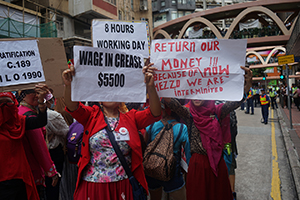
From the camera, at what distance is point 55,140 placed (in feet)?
11.6

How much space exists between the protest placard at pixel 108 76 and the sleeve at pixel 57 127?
169cm

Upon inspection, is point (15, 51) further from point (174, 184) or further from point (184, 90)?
point (174, 184)

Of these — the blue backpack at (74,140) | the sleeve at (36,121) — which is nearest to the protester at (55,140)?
the blue backpack at (74,140)

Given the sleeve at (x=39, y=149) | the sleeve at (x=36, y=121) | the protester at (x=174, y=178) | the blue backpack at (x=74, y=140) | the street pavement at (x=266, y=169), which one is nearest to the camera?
the sleeve at (x=36, y=121)

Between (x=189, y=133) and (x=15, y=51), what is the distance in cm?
238

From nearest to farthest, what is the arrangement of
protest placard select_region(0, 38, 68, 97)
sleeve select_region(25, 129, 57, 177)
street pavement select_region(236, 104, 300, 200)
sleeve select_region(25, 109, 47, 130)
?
sleeve select_region(25, 109, 47, 130)
protest placard select_region(0, 38, 68, 97)
sleeve select_region(25, 129, 57, 177)
street pavement select_region(236, 104, 300, 200)

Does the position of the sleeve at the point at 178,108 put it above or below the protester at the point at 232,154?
above

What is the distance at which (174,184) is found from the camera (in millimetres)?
3014

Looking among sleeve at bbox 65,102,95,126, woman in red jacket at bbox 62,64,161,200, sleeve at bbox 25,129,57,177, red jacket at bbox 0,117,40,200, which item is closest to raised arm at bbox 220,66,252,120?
woman in red jacket at bbox 62,64,161,200

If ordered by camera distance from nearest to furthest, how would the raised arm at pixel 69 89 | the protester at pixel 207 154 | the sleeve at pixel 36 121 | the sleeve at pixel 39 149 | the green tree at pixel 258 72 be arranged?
the raised arm at pixel 69 89 < the sleeve at pixel 36 121 < the sleeve at pixel 39 149 < the protester at pixel 207 154 < the green tree at pixel 258 72

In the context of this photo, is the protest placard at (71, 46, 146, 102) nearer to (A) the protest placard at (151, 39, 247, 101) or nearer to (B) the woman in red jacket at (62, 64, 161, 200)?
(B) the woman in red jacket at (62, 64, 161, 200)

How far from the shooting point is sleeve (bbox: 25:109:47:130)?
2472 millimetres

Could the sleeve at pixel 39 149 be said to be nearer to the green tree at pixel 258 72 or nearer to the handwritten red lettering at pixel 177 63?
the handwritten red lettering at pixel 177 63

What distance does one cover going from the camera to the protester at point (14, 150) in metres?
2.33
